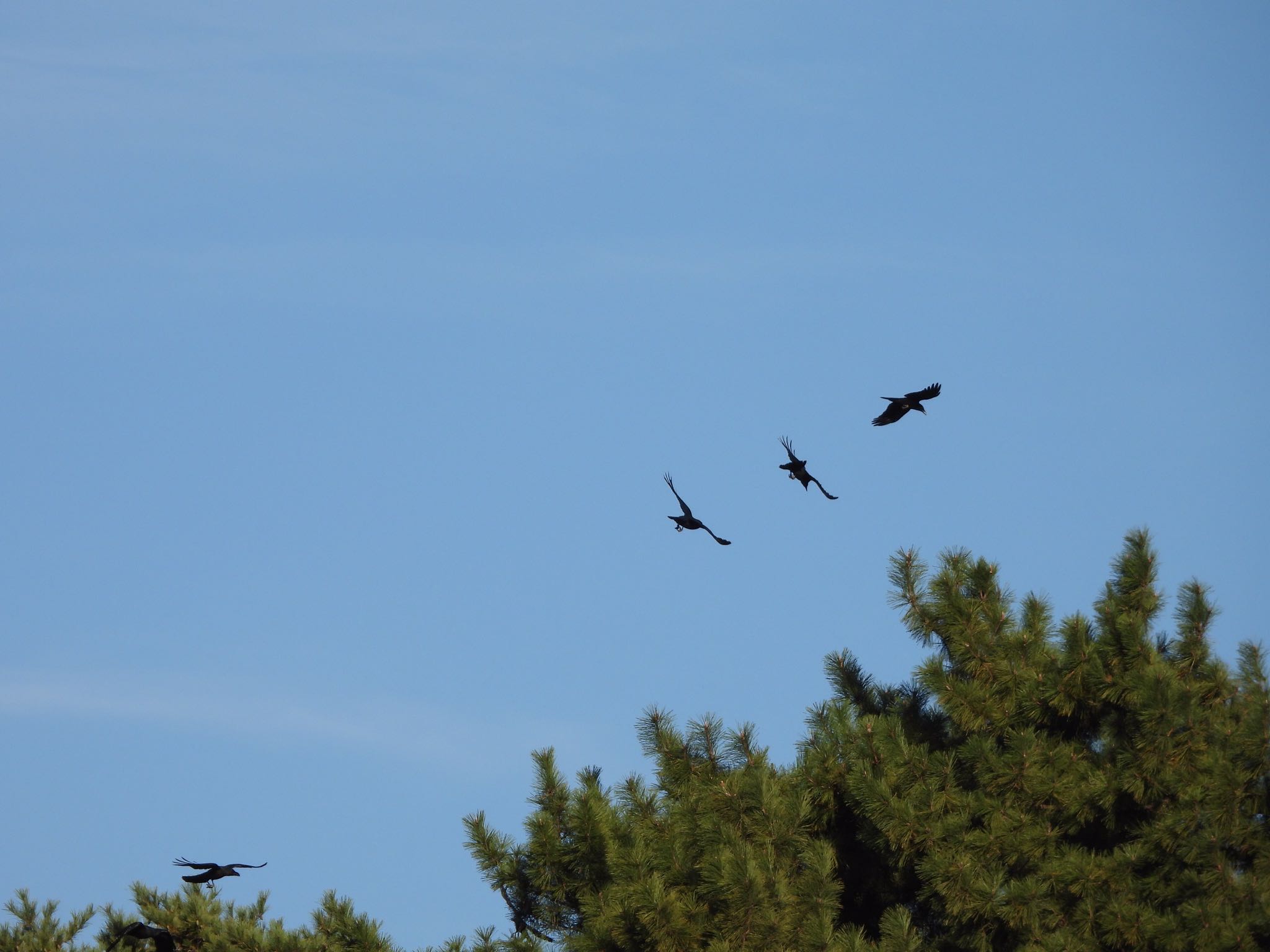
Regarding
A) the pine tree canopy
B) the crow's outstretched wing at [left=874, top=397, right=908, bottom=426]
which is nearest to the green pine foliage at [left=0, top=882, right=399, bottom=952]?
the pine tree canopy

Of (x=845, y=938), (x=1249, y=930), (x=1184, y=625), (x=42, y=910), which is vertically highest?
(x=42, y=910)

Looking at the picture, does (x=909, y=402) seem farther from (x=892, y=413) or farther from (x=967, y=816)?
(x=967, y=816)

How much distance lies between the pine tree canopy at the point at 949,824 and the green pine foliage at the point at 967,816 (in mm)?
20

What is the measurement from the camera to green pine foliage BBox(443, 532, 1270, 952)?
1090 cm

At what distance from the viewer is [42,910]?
43.4 ft

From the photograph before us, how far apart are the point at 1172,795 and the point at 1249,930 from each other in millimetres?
1233

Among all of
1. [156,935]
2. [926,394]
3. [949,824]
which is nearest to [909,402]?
[926,394]

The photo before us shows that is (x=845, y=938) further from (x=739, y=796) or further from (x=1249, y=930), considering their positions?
(x=1249, y=930)

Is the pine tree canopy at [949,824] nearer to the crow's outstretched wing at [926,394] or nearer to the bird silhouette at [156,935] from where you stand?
the bird silhouette at [156,935]

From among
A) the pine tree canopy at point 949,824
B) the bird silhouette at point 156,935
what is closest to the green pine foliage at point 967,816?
the pine tree canopy at point 949,824

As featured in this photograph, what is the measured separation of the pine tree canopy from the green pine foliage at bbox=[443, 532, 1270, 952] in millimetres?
20

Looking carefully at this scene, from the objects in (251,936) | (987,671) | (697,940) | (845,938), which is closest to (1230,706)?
(987,671)

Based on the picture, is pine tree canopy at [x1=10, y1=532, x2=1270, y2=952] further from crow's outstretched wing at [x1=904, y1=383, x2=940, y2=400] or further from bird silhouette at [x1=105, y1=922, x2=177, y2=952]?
crow's outstretched wing at [x1=904, y1=383, x2=940, y2=400]

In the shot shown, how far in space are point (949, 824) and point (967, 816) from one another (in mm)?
185
